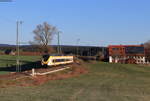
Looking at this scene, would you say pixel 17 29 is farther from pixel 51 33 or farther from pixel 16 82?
pixel 51 33

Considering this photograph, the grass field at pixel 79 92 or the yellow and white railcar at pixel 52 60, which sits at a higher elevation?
the yellow and white railcar at pixel 52 60

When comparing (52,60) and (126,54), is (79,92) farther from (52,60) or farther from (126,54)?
(126,54)

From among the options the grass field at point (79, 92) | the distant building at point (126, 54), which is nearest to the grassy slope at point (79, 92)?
the grass field at point (79, 92)

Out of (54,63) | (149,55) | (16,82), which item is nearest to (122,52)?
(149,55)

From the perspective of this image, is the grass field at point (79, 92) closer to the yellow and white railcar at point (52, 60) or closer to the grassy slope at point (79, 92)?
the grassy slope at point (79, 92)

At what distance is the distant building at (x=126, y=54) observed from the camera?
8506 cm

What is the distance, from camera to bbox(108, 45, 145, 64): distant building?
85.1 m

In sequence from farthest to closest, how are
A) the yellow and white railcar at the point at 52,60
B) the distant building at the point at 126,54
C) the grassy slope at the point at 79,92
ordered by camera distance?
1. the distant building at the point at 126,54
2. the yellow and white railcar at the point at 52,60
3. the grassy slope at the point at 79,92

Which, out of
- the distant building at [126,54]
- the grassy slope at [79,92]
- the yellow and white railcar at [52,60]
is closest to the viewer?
the grassy slope at [79,92]

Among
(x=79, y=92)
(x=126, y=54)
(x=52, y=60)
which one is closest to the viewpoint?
(x=79, y=92)

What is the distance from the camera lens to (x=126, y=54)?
87750 millimetres

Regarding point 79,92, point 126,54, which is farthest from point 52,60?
point 126,54

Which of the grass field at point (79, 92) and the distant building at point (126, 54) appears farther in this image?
the distant building at point (126, 54)

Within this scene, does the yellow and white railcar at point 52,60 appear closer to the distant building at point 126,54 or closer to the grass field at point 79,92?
the grass field at point 79,92
